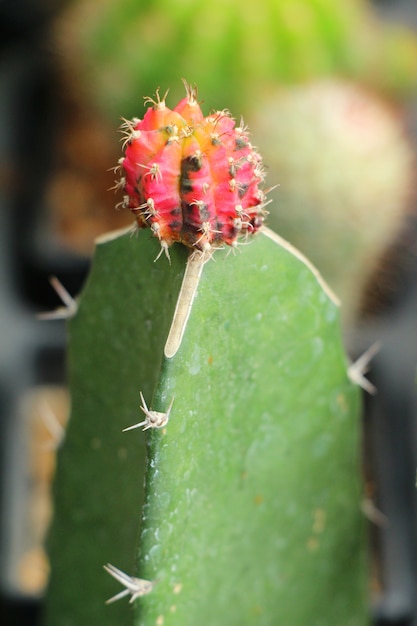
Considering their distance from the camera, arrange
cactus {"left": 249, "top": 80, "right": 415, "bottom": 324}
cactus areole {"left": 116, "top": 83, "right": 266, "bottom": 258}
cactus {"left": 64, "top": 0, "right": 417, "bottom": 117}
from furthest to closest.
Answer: cactus {"left": 64, "top": 0, "right": 417, "bottom": 117}, cactus {"left": 249, "top": 80, "right": 415, "bottom": 324}, cactus areole {"left": 116, "top": 83, "right": 266, "bottom": 258}

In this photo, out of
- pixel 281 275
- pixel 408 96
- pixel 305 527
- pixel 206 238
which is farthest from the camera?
pixel 408 96

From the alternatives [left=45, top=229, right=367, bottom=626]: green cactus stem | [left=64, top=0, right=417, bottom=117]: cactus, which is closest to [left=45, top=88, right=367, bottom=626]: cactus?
[left=45, top=229, right=367, bottom=626]: green cactus stem

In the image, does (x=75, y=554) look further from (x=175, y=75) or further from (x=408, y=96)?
(x=408, y=96)

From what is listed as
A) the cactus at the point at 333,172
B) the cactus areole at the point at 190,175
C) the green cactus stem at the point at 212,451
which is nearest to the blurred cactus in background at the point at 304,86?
the cactus at the point at 333,172

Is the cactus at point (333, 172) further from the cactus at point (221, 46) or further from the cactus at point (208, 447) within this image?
the cactus at point (208, 447)

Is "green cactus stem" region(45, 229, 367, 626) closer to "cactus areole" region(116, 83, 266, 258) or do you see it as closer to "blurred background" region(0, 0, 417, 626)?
"cactus areole" region(116, 83, 266, 258)

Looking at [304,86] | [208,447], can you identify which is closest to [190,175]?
[208,447]

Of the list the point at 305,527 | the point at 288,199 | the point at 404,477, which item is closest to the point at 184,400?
the point at 305,527
